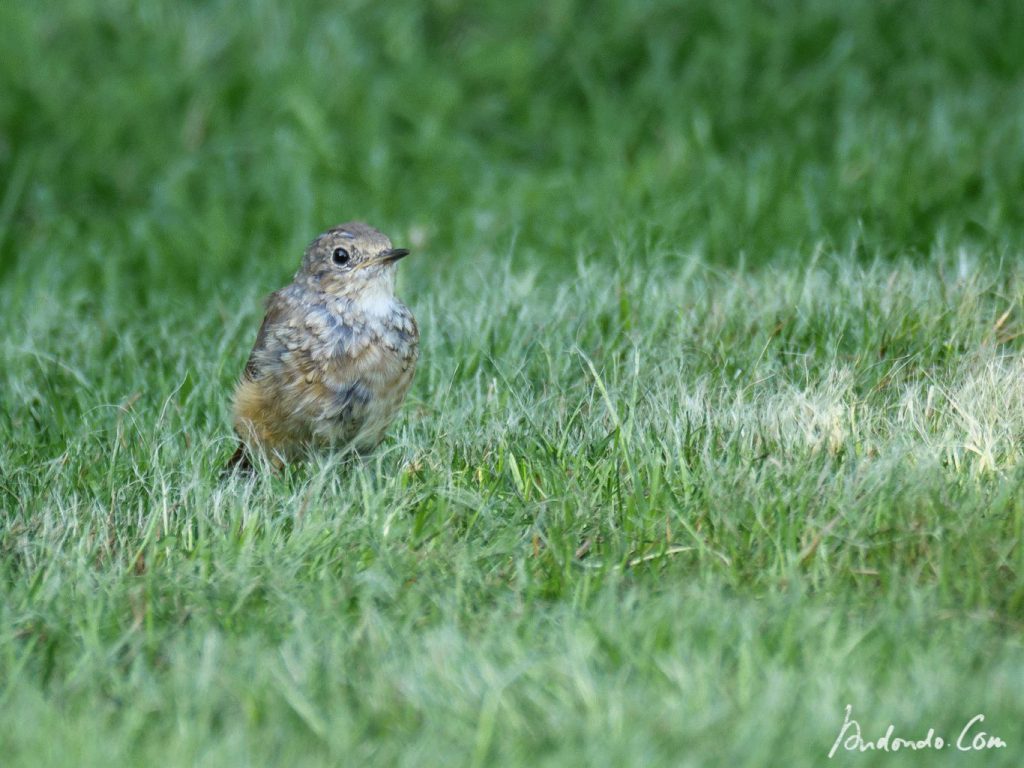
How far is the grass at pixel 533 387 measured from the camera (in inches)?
143

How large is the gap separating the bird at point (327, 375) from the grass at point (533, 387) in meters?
0.14

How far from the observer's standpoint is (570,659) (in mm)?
3652

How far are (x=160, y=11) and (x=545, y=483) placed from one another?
591 cm

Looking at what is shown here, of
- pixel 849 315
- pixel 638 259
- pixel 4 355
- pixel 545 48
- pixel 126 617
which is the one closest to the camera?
pixel 126 617

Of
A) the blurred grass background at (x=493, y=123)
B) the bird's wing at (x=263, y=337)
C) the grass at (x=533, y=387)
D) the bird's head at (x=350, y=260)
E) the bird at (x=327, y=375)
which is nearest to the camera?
the grass at (x=533, y=387)

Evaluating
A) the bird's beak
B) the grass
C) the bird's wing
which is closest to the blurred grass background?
the grass

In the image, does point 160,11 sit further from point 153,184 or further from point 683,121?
point 683,121

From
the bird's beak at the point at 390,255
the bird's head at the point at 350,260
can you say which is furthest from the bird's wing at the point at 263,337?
the bird's beak at the point at 390,255

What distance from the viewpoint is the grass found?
143 inches

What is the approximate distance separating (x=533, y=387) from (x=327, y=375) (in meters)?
0.81

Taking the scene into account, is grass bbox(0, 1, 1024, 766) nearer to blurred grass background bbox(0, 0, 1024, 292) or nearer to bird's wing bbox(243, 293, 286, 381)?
blurred grass background bbox(0, 0, 1024, 292)

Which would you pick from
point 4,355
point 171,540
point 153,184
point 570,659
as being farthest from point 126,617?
point 153,184

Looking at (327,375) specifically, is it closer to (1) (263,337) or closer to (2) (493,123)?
(1) (263,337)

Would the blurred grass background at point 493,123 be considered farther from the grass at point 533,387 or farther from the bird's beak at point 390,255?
the bird's beak at point 390,255
